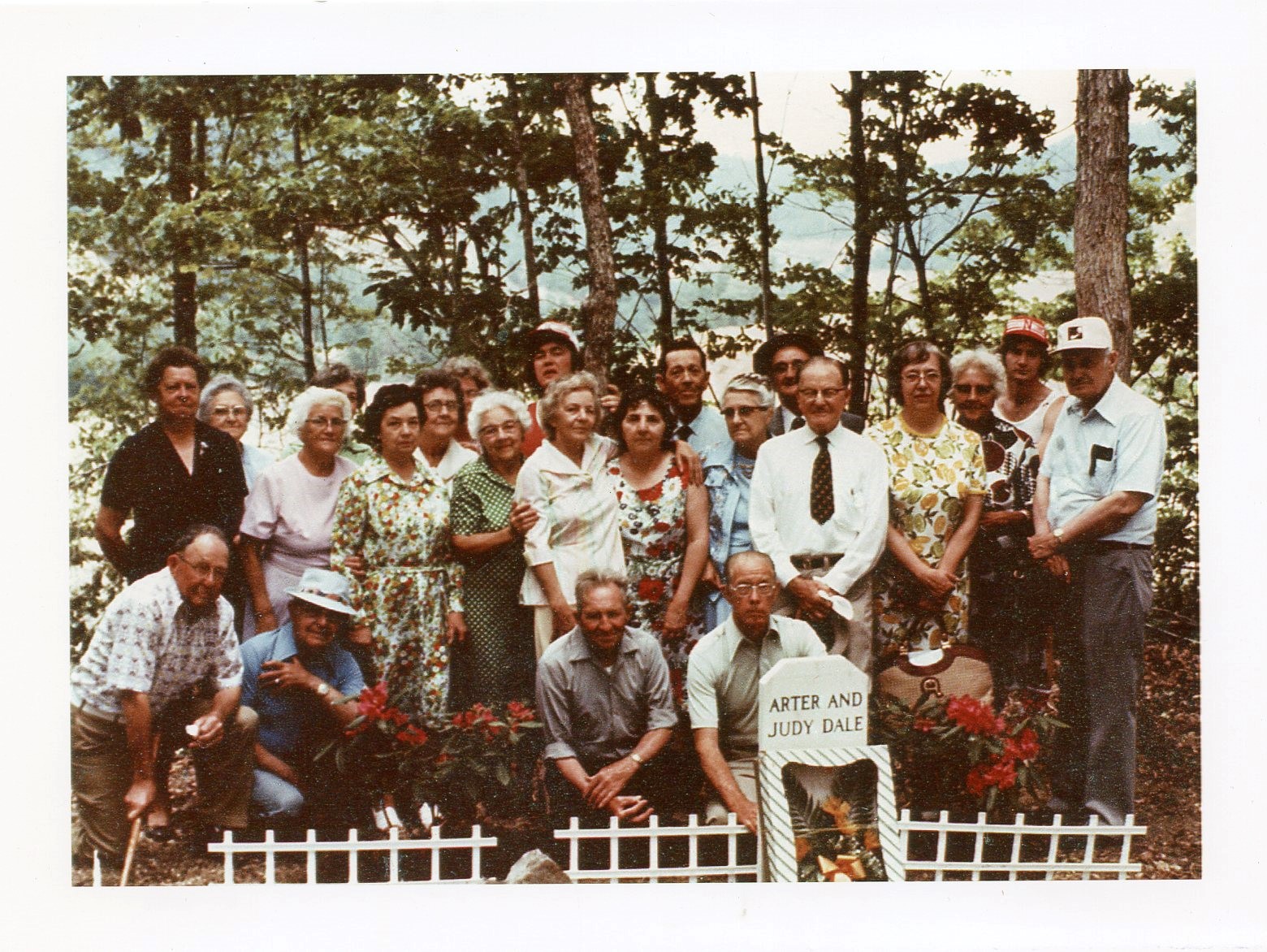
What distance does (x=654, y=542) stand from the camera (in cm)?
582

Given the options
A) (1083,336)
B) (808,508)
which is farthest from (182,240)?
(1083,336)

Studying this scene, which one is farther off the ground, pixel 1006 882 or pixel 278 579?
pixel 278 579

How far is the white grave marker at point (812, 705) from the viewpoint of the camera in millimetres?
5512

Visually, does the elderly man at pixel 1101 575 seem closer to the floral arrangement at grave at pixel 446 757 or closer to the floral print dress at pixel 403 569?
the floral arrangement at grave at pixel 446 757

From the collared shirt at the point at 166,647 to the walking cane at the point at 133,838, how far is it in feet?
0.53

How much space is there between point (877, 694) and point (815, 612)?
486 millimetres

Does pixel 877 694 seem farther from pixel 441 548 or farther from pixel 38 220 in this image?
pixel 38 220

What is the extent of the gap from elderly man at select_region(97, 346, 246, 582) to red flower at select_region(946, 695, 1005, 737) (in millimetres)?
3383

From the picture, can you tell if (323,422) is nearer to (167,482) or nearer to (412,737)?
(167,482)

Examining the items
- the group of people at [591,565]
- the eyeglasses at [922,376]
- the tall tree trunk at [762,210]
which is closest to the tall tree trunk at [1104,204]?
the group of people at [591,565]

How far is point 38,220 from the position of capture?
234 inches

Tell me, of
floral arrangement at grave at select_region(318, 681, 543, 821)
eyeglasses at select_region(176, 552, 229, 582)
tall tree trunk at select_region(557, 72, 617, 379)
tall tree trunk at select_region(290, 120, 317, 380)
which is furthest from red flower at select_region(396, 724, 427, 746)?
tall tree trunk at select_region(557, 72, 617, 379)

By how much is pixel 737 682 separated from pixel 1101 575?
1.81m

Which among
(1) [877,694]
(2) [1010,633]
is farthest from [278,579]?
(2) [1010,633]
